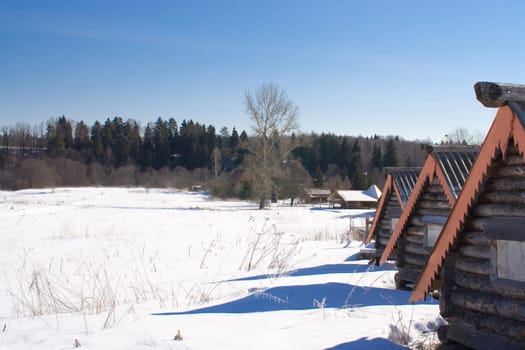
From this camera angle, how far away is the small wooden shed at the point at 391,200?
44.0ft

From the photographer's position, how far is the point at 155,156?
10331 cm

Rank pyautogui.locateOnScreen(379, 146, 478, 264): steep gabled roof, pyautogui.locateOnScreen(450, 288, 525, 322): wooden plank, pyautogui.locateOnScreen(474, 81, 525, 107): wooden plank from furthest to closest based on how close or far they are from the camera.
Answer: pyautogui.locateOnScreen(379, 146, 478, 264): steep gabled roof
pyautogui.locateOnScreen(450, 288, 525, 322): wooden plank
pyautogui.locateOnScreen(474, 81, 525, 107): wooden plank

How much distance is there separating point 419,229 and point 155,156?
318ft

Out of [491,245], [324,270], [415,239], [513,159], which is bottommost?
[324,270]

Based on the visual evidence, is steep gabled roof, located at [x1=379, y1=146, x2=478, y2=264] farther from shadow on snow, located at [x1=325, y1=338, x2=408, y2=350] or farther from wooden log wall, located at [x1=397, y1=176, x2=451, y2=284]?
shadow on snow, located at [x1=325, y1=338, x2=408, y2=350]

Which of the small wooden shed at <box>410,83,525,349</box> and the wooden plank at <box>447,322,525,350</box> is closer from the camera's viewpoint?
the small wooden shed at <box>410,83,525,349</box>

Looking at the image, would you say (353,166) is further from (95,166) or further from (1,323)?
(1,323)

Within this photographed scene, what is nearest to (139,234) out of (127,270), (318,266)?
(127,270)

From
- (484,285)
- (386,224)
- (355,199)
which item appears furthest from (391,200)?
(355,199)

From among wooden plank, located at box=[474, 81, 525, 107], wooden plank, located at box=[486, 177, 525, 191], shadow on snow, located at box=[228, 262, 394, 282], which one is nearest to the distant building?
shadow on snow, located at box=[228, 262, 394, 282]

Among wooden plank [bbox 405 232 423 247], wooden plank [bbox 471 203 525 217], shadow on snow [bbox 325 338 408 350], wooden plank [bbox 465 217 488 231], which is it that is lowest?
shadow on snow [bbox 325 338 408 350]

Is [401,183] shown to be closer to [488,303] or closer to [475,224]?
[475,224]

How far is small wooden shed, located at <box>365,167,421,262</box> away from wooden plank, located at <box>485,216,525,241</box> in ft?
26.9

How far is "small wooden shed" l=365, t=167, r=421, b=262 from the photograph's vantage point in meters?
13.4
